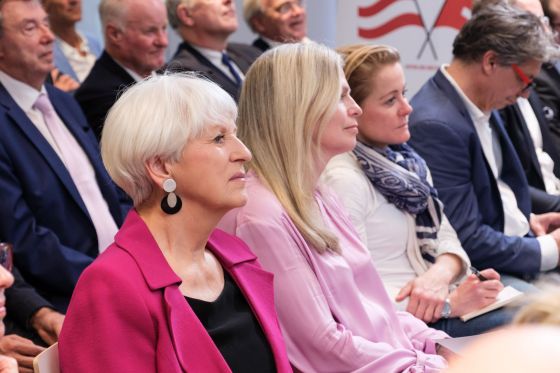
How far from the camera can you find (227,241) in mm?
2129

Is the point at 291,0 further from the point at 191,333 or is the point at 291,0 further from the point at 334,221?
the point at 191,333

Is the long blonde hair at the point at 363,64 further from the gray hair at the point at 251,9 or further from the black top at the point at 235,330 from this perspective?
the gray hair at the point at 251,9

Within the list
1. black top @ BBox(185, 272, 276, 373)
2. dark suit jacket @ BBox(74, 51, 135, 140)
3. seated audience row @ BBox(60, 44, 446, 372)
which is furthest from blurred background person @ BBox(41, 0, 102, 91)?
black top @ BBox(185, 272, 276, 373)

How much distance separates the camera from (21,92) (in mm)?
3207

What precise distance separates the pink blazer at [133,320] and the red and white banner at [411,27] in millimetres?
3047

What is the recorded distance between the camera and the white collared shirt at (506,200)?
3.46 m

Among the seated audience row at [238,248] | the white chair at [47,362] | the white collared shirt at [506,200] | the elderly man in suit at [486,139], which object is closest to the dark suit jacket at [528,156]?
the elderly man in suit at [486,139]

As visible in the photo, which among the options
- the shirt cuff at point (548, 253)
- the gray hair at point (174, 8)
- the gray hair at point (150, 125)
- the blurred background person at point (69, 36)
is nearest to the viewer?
the gray hair at point (150, 125)

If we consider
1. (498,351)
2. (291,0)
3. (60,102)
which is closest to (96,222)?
(60,102)

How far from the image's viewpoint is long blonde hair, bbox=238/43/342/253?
2332 mm

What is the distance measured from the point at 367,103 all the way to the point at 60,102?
3.99 feet

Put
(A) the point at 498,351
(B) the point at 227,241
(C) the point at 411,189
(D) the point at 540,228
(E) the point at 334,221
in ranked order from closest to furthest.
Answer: (A) the point at 498,351, (B) the point at 227,241, (E) the point at 334,221, (C) the point at 411,189, (D) the point at 540,228

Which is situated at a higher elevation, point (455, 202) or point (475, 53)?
point (475, 53)

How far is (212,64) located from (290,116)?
203 cm
